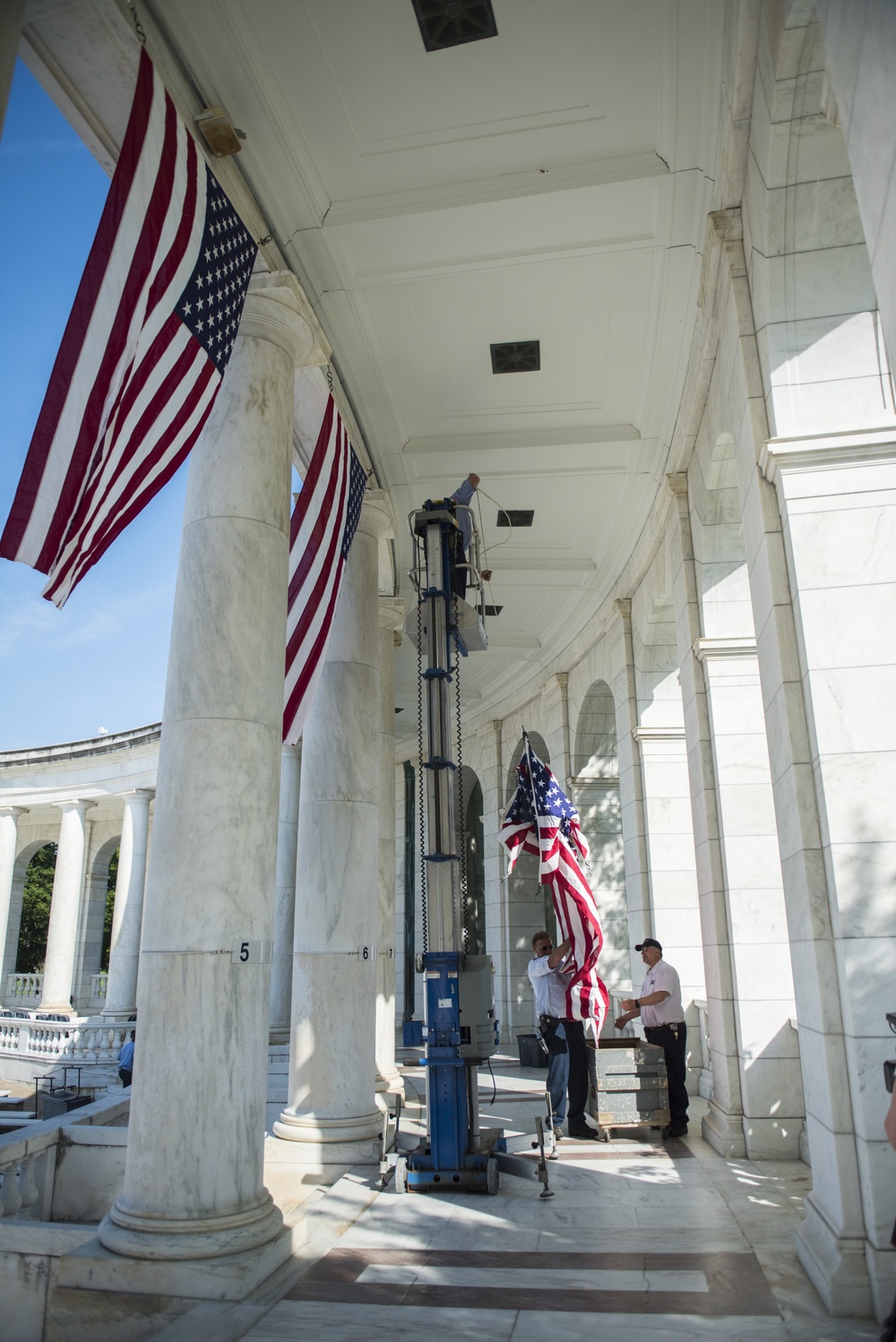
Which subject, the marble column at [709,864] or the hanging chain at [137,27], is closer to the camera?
the hanging chain at [137,27]

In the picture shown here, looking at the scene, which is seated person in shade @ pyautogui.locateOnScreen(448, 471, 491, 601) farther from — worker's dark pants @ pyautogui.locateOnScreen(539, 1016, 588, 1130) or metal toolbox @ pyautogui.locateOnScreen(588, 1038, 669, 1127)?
metal toolbox @ pyautogui.locateOnScreen(588, 1038, 669, 1127)

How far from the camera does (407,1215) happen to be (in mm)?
9422

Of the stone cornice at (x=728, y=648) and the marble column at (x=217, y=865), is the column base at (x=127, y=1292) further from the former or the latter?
the stone cornice at (x=728, y=648)

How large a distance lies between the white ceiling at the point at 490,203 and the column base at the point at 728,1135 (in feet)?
34.7

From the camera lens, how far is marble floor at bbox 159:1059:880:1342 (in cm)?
655

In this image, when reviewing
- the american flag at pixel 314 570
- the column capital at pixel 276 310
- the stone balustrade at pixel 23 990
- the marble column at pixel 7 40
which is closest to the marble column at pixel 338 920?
the american flag at pixel 314 570

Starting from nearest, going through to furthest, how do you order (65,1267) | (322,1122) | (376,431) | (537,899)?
(65,1267), (322,1122), (376,431), (537,899)

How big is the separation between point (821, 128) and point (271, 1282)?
11086mm

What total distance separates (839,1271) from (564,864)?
291 inches

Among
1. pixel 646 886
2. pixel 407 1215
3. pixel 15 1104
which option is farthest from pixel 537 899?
pixel 407 1215

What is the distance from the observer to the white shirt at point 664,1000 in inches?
537

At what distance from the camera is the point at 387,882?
18.9 meters

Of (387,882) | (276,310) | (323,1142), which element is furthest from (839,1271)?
(387,882)

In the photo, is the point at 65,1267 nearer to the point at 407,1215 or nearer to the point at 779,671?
the point at 407,1215
